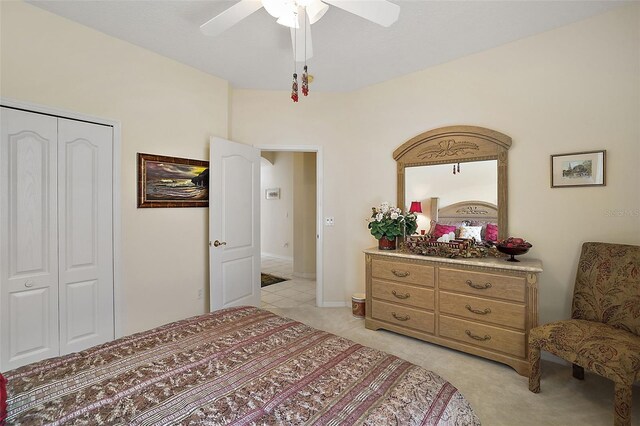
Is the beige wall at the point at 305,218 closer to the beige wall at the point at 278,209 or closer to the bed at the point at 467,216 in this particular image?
the beige wall at the point at 278,209

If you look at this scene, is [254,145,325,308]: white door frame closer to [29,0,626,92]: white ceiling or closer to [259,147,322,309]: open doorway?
[259,147,322,309]: open doorway

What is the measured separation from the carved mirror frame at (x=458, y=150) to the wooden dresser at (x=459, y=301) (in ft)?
1.90

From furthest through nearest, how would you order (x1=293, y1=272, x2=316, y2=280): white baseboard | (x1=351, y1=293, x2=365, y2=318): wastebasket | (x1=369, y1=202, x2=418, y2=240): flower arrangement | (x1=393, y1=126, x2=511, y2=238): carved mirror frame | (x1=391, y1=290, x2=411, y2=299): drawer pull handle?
(x1=293, y1=272, x2=316, y2=280): white baseboard → (x1=351, y1=293, x2=365, y2=318): wastebasket → (x1=369, y1=202, x2=418, y2=240): flower arrangement → (x1=391, y1=290, x2=411, y2=299): drawer pull handle → (x1=393, y1=126, x2=511, y2=238): carved mirror frame

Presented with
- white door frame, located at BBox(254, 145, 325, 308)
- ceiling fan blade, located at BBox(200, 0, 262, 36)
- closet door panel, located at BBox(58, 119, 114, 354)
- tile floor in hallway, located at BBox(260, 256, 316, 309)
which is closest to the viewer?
ceiling fan blade, located at BBox(200, 0, 262, 36)

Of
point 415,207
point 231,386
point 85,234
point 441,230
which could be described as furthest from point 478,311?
point 85,234

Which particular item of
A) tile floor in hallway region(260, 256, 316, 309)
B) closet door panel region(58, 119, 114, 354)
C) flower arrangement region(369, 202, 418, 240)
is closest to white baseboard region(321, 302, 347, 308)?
tile floor in hallway region(260, 256, 316, 309)

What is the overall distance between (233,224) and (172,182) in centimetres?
78

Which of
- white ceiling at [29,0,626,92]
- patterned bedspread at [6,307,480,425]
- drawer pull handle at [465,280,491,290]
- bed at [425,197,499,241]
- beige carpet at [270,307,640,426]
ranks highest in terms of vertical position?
white ceiling at [29,0,626,92]

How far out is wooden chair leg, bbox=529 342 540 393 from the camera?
80.4 inches

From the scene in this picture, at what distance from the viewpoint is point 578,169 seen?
2.40m

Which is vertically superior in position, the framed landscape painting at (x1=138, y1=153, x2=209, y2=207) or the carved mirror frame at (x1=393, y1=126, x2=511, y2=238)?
the carved mirror frame at (x1=393, y1=126, x2=511, y2=238)

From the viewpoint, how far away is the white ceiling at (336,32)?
2.23 meters

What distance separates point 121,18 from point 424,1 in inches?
91.9

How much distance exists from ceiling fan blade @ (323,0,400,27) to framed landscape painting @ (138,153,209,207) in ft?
7.11
